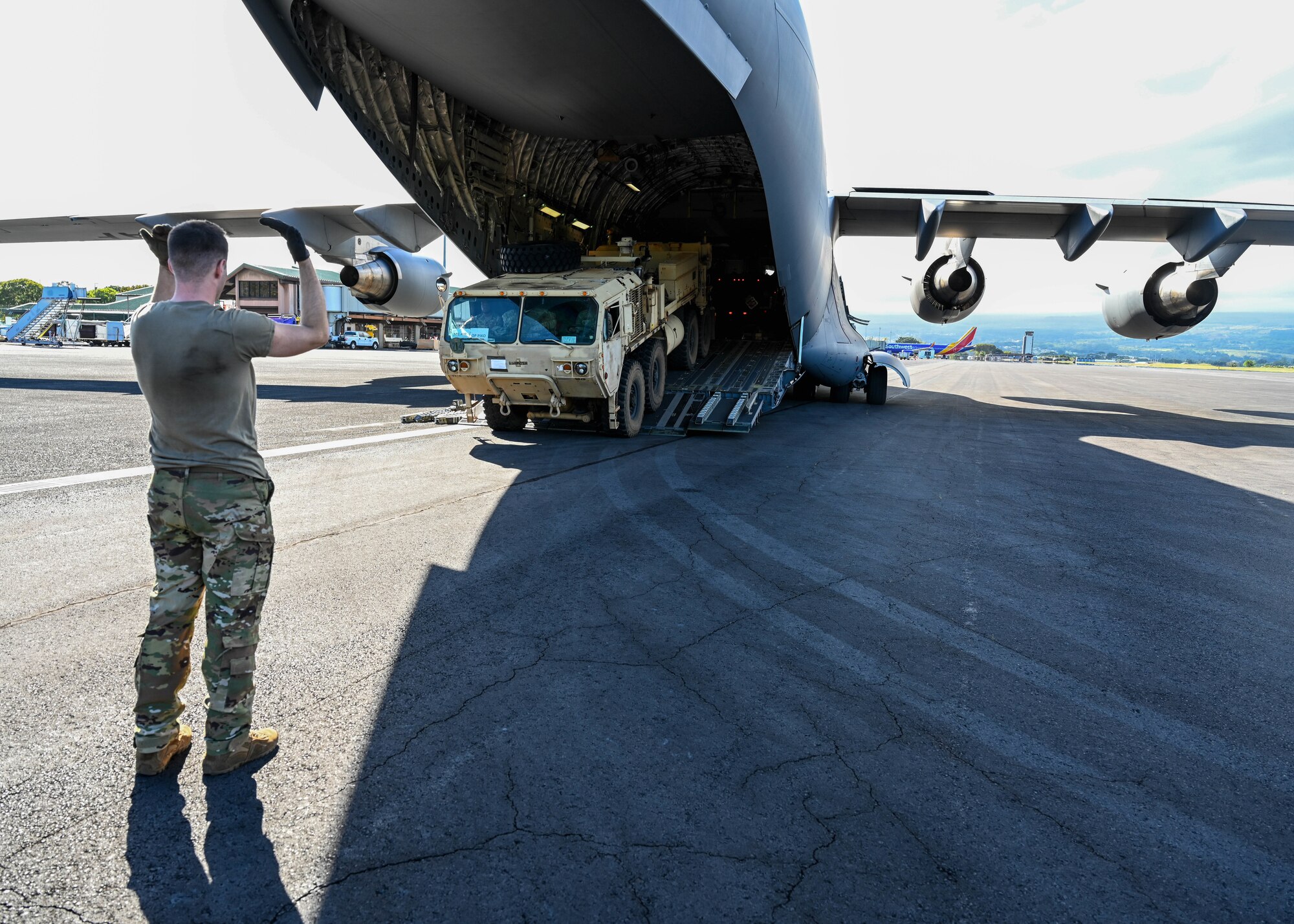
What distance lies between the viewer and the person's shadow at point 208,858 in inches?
69.6

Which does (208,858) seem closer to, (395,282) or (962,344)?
(395,282)

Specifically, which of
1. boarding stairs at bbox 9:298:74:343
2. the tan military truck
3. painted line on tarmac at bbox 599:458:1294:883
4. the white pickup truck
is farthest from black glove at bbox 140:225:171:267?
boarding stairs at bbox 9:298:74:343

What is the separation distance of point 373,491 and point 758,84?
A: 18.0 ft

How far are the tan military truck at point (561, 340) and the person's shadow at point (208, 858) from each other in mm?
6647

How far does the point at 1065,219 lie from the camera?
14.8m

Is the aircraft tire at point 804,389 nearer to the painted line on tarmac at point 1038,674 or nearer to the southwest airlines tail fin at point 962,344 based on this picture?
the painted line on tarmac at point 1038,674

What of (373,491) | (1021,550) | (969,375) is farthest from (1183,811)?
(969,375)

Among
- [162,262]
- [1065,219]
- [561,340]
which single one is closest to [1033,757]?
[162,262]

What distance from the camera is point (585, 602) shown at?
3.88 meters

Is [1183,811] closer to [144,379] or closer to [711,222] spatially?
[144,379]

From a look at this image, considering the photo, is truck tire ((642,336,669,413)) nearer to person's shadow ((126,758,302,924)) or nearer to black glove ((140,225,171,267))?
black glove ((140,225,171,267))

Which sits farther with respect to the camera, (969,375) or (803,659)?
A: (969,375)

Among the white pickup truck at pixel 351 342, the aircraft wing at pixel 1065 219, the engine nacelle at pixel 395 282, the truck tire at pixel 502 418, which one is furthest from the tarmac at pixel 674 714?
the white pickup truck at pixel 351 342

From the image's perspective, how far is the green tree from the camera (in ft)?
261
